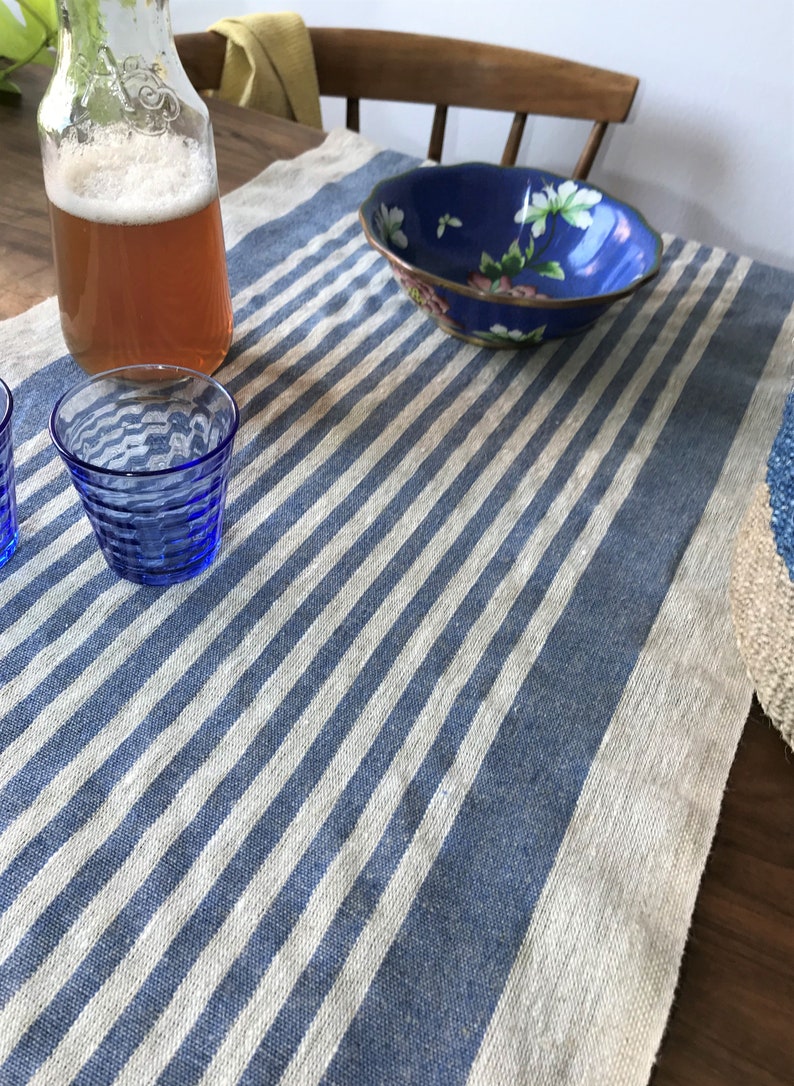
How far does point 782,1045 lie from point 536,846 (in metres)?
0.11

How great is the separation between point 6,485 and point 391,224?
37cm

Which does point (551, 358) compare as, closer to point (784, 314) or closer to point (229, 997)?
point (784, 314)

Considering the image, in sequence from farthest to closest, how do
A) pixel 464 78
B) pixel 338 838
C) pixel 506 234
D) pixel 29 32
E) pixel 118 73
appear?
pixel 464 78, pixel 29 32, pixel 506 234, pixel 118 73, pixel 338 838

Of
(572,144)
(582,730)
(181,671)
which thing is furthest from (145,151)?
(572,144)

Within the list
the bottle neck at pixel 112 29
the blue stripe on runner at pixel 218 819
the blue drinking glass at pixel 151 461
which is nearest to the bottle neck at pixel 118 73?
the bottle neck at pixel 112 29

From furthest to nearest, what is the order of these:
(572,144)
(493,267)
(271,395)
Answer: (572,144) < (493,267) < (271,395)

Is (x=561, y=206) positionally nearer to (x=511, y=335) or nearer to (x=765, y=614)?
(x=511, y=335)

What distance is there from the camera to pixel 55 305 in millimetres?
626

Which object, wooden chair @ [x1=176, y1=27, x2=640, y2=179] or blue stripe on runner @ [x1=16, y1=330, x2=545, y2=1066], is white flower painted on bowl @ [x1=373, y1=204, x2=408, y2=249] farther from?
wooden chair @ [x1=176, y1=27, x2=640, y2=179]

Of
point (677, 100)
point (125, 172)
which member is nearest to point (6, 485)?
point (125, 172)

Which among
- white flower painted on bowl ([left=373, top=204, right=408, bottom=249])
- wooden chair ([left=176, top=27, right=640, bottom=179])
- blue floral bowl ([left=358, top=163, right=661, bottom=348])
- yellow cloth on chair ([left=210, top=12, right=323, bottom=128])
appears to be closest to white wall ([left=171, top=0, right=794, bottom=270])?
wooden chair ([left=176, top=27, right=640, bottom=179])

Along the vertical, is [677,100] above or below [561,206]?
below

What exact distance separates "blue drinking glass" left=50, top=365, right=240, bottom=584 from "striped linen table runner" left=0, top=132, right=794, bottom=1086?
0.08ft

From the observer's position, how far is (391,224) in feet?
2.19
